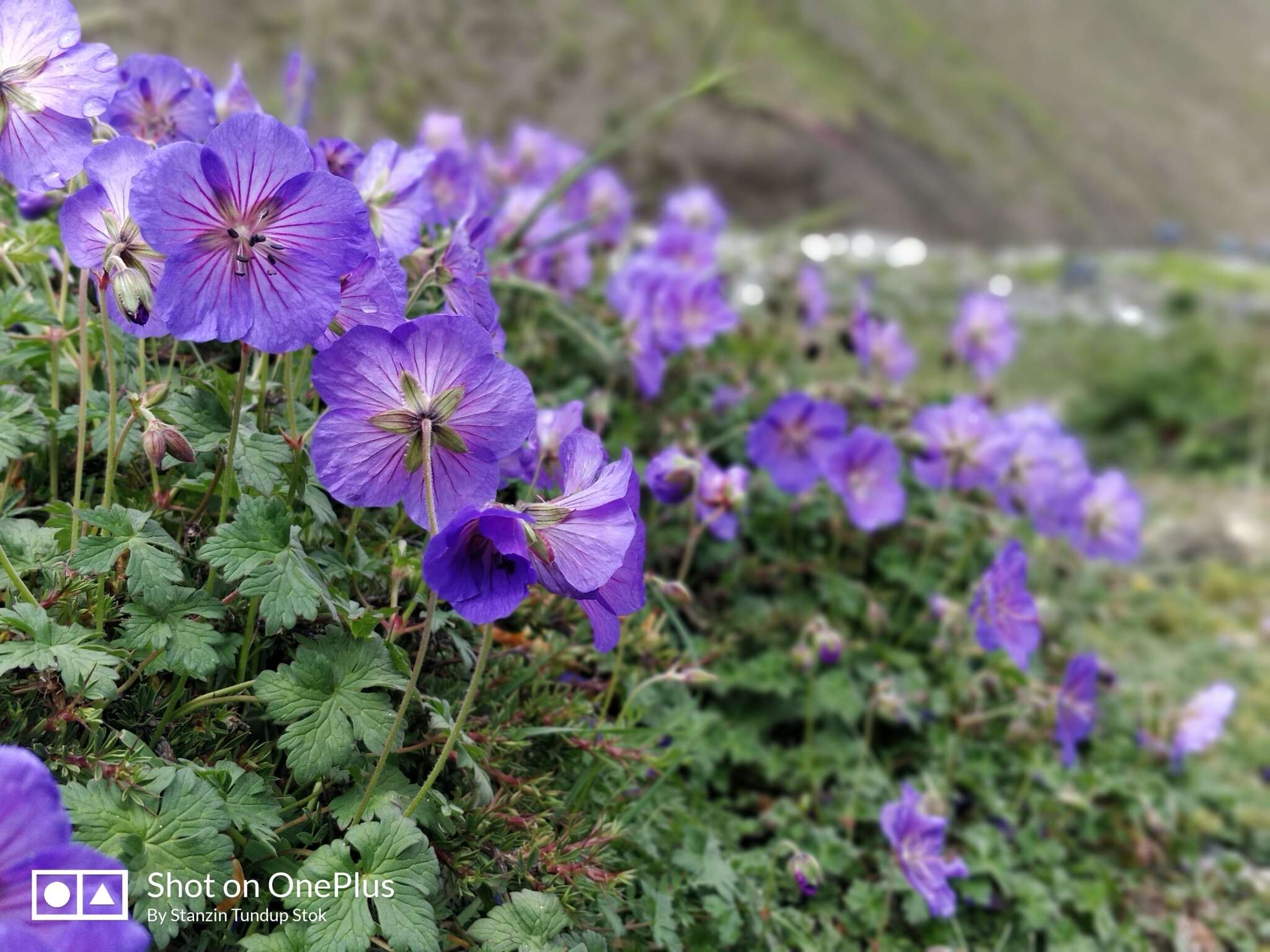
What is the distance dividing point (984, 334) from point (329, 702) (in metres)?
2.27

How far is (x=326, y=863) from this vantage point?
955mm

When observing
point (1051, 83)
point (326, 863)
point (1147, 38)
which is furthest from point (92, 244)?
point (1147, 38)

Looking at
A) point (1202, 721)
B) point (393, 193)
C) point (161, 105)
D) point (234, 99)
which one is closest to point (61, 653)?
point (393, 193)

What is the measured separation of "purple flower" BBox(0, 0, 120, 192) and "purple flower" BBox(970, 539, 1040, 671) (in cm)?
149

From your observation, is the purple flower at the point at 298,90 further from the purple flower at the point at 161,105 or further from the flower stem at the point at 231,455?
the flower stem at the point at 231,455

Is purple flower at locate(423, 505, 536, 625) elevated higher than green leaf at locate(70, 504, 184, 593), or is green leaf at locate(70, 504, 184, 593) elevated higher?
purple flower at locate(423, 505, 536, 625)

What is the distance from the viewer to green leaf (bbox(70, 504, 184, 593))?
969mm

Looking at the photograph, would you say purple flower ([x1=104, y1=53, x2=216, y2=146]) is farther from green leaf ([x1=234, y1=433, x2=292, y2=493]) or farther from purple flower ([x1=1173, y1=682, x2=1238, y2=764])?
purple flower ([x1=1173, y1=682, x2=1238, y2=764])

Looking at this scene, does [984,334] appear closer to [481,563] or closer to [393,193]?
[393,193]

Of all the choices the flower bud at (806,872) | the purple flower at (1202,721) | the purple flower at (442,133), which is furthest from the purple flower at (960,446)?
the purple flower at (442,133)

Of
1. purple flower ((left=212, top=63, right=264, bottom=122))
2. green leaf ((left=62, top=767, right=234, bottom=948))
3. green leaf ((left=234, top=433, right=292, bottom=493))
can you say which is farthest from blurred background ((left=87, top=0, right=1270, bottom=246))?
green leaf ((left=62, top=767, right=234, bottom=948))

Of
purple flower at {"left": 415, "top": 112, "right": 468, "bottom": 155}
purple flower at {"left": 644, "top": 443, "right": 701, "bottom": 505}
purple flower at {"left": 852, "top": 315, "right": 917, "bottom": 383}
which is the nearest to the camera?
purple flower at {"left": 644, "top": 443, "right": 701, "bottom": 505}

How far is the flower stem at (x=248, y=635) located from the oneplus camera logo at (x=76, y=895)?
0.29m

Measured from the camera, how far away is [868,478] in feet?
7.17
